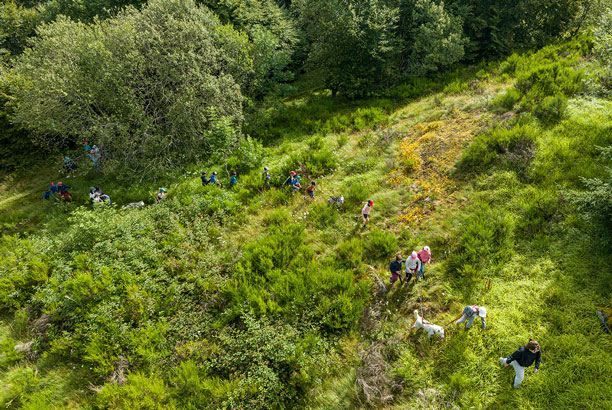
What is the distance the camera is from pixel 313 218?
10.5 meters

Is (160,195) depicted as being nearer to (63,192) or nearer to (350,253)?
(63,192)

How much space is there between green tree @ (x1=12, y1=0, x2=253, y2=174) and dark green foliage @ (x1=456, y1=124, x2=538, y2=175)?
36.6 ft

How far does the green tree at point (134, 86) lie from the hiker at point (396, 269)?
34.4 ft

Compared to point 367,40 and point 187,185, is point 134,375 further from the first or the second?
point 367,40

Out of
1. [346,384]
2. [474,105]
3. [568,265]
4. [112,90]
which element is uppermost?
[112,90]

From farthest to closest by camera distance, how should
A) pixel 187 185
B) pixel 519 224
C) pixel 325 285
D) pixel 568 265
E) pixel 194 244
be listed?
pixel 187 185
pixel 194 244
pixel 519 224
pixel 325 285
pixel 568 265

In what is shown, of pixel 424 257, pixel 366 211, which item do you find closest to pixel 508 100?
pixel 366 211

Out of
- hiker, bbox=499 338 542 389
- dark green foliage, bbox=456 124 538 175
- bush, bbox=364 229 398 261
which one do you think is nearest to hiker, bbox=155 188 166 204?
bush, bbox=364 229 398 261

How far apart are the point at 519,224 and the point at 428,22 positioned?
16.5 m

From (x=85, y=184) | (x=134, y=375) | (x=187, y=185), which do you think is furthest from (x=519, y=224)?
(x=85, y=184)

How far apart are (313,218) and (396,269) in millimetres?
3802

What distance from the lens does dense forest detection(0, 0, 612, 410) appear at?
613 centimetres

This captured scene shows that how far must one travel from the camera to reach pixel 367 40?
18281 millimetres

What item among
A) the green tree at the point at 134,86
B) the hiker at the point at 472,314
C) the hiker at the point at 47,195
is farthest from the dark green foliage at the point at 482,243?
the hiker at the point at 47,195
